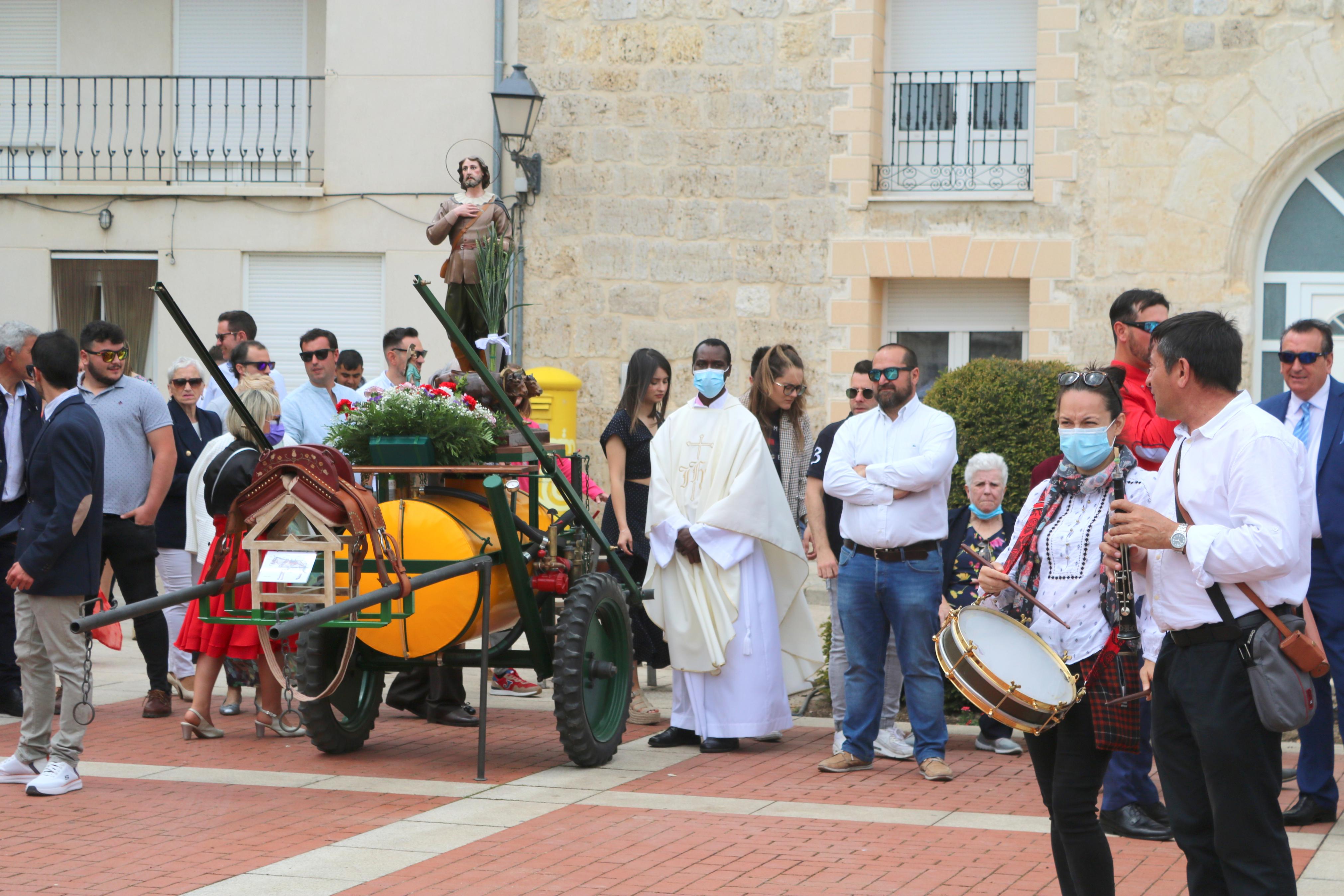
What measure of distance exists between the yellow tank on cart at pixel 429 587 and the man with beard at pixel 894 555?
1730 millimetres

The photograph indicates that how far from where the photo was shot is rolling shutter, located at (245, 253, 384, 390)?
55.9 feet

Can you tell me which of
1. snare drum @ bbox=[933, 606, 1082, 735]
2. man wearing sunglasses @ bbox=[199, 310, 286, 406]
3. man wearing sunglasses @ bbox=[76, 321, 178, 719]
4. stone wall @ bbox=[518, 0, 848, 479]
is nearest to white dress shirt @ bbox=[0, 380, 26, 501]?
man wearing sunglasses @ bbox=[76, 321, 178, 719]

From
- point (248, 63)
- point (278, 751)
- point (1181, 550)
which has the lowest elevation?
point (278, 751)

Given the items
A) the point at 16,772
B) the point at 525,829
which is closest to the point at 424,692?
the point at 16,772

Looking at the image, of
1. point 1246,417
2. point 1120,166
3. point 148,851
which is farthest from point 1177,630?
point 1120,166

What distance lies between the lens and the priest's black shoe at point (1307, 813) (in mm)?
6309

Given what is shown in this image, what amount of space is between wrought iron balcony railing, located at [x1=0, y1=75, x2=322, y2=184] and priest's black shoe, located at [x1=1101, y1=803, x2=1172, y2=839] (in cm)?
1339

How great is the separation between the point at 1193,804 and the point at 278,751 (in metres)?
4.92

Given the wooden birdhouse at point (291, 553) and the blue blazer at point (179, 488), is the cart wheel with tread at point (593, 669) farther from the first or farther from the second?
the blue blazer at point (179, 488)

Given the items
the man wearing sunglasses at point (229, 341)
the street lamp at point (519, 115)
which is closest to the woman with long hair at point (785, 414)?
the man wearing sunglasses at point (229, 341)

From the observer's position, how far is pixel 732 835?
600 centimetres

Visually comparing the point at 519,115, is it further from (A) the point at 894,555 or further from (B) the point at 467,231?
(A) the point at 894,555

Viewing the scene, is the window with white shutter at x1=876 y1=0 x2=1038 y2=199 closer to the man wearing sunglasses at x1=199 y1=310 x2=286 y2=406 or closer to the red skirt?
the man wearing sunglasses at x1=199 y1=310 x2=286 y2=406

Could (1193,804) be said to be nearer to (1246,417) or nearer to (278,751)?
(1246,417)
